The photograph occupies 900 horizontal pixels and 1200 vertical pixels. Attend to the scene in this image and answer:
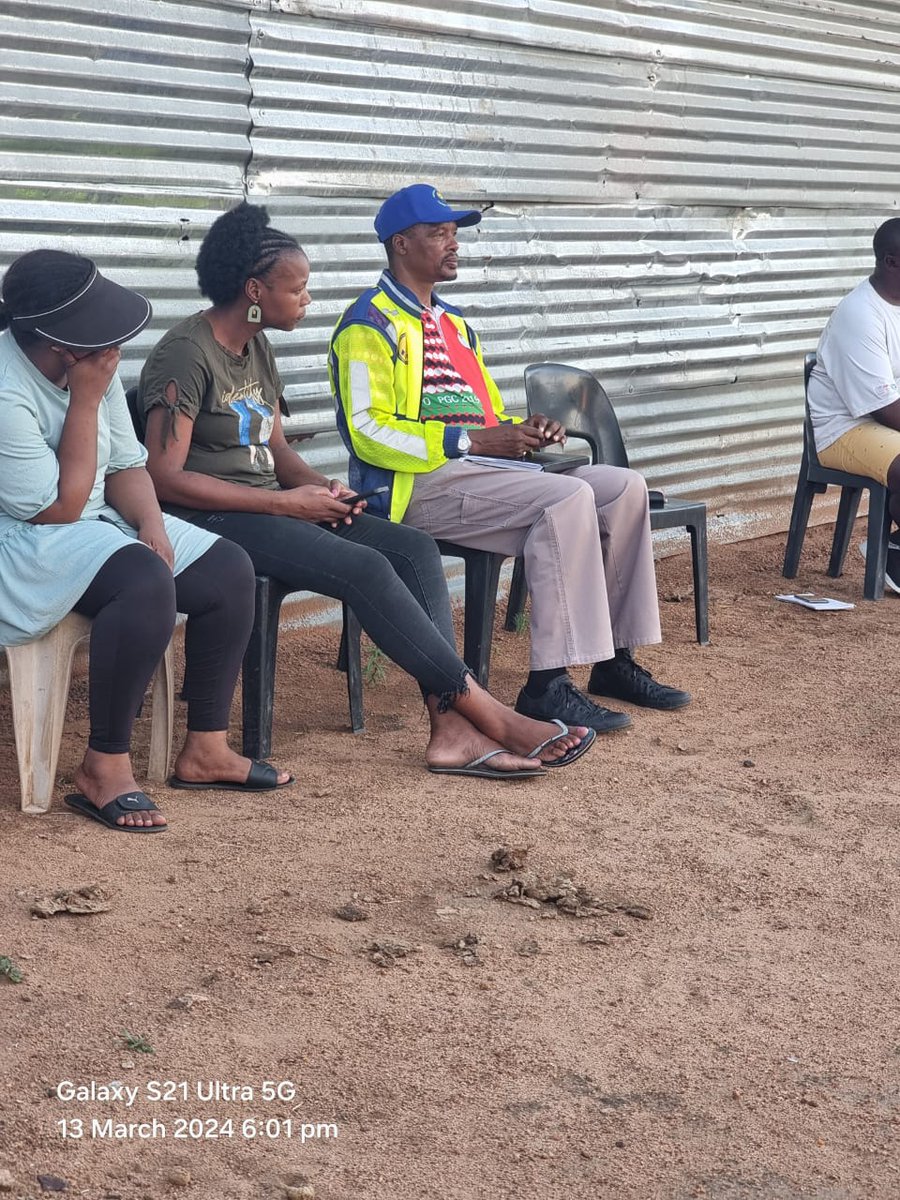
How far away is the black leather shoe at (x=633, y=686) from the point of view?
16.3ft

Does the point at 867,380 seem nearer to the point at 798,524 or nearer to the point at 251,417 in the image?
the point at 798,524

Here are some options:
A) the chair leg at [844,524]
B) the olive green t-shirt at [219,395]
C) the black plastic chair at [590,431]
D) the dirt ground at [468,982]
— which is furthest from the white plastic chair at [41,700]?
the chair leg at [844,524]

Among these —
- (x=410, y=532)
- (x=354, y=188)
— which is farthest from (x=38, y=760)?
(x=354, y=188)

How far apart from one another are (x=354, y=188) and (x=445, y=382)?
42.8 inches

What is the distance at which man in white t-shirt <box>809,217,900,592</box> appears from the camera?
6363 mm

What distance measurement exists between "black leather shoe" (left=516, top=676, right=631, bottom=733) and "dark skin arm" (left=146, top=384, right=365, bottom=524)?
2.61 ft

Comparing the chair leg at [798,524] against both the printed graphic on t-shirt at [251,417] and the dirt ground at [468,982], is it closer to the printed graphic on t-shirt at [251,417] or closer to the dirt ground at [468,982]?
the dirt ground at [468,982]

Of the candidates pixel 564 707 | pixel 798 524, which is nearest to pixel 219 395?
pixel 564 707

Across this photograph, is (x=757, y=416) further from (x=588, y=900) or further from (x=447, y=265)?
(x=588, y=900)

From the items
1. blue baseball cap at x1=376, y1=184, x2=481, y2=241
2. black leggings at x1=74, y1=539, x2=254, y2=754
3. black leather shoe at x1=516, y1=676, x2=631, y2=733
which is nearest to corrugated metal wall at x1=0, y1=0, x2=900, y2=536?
blue baseball cap at x1=376, y1=184, x2=481, y2=241

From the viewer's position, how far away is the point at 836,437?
256 inches

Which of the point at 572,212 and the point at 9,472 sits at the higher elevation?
the point at 572,212

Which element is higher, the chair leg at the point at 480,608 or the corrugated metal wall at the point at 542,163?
the corrugated metal wall at the point at 542,163

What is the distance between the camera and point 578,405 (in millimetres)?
5852
